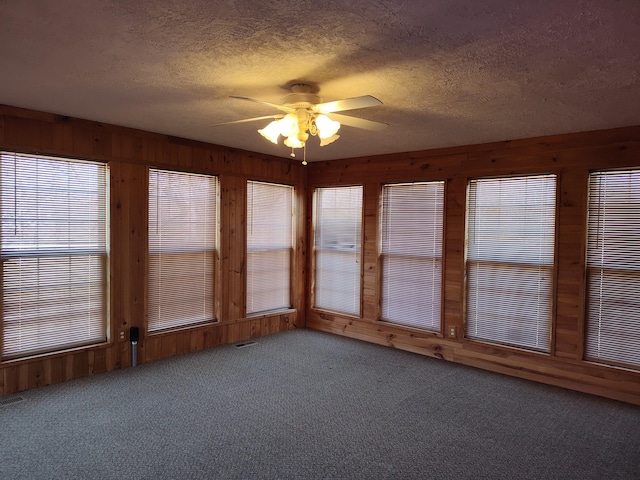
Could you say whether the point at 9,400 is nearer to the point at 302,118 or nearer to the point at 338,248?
the point at 302,118

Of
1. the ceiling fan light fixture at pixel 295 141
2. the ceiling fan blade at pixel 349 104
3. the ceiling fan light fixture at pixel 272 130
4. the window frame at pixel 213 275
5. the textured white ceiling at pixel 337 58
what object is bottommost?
the window frame at pixel 213 275

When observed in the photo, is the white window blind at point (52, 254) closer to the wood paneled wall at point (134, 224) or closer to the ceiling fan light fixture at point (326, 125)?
the wood paneled wall at point (134, 224)

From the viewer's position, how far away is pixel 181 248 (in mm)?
4746

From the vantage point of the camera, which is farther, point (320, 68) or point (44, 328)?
point (44, 328)

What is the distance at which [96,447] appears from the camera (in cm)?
275

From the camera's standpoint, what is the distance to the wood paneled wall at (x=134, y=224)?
12.1 feet

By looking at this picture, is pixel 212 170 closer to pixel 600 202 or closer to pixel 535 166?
pixel 535 166

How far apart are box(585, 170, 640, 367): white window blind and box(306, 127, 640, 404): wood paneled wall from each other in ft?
0.29

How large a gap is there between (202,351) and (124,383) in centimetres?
110

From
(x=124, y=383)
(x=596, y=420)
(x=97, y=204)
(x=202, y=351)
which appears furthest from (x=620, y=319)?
(x=97, y=204)

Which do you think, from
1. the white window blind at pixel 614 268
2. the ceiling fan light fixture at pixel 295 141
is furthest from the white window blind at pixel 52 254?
the white window blind at pixel 614 268

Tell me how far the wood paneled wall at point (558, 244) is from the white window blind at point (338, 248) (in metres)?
0.16

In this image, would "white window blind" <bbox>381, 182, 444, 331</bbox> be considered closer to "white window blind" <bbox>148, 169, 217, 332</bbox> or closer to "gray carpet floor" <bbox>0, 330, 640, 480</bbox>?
"gray carpet floor" <bbox>0, 330, 640, 480</bbox>

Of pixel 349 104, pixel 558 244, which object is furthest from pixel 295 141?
pixel 558 244
